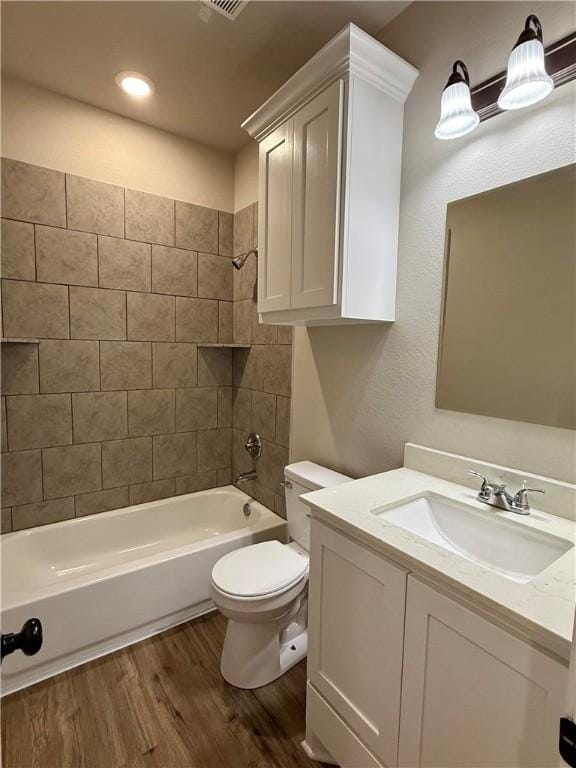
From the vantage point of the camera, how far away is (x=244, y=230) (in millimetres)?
2680

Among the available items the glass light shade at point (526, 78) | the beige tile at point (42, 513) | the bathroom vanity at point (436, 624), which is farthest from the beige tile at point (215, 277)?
the glass light shade at point (526, 78)

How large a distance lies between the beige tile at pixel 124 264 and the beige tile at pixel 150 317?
0.24 ft

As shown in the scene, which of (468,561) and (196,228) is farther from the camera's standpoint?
(196,228)

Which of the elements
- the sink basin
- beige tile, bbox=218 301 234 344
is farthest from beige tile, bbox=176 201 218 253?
the sink basin

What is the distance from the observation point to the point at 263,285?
190 cm

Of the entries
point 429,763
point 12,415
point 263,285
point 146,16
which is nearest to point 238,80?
point 146,16

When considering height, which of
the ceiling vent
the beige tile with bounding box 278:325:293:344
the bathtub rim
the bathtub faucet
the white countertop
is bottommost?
the bathtub rim

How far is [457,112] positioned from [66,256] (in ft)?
6.70

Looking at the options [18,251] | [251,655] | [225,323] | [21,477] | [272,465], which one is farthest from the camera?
[225,323]

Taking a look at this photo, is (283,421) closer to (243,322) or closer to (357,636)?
(243,322)

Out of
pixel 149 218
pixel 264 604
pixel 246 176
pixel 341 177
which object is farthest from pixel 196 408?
pixel 341 177

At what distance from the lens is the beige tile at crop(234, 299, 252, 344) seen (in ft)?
8.81

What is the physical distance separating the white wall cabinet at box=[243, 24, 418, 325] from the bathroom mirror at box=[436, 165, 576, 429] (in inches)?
10.5

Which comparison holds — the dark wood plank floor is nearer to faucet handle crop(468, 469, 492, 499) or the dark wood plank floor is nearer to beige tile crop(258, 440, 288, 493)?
beige tile crop(258, 440, 288, 493)
